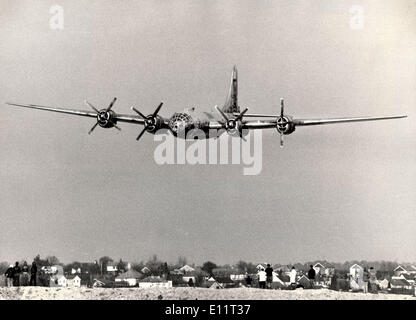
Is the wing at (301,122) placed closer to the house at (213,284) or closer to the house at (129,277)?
the house at (213,284)

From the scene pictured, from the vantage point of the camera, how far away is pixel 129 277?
54.9m

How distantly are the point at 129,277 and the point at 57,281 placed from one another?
291 inches

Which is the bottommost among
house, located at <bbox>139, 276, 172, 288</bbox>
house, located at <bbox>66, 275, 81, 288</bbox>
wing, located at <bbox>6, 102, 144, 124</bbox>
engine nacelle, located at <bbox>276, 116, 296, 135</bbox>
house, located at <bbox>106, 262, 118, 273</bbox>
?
house, located at <bbox>139, 276, 172, 288</bbox>

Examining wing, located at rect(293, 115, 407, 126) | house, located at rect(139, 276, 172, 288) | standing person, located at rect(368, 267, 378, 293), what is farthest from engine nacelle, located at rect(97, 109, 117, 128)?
standing person, located at rect(368, 267, 378, 293)

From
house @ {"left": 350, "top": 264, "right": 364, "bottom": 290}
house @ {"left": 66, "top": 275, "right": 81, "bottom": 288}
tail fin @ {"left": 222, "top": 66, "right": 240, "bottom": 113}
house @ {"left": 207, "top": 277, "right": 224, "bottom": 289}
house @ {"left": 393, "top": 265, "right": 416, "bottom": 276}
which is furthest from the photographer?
tail fin @ {"left": 222, "top": 66, "right": 240, "bottom": 113}

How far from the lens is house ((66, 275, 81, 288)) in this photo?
4753 cm

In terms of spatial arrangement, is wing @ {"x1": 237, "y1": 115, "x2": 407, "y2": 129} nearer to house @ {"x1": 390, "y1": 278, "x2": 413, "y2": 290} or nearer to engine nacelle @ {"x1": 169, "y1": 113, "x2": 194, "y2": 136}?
engine nacelle @ {"x1": 169, "y1": 113, "x2": 194, "y2": 136}

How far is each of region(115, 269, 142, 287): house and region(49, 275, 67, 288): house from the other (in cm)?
470

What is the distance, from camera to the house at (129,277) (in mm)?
53509

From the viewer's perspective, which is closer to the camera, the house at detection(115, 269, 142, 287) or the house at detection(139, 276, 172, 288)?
the house at detection(139, 276, 172, 288)

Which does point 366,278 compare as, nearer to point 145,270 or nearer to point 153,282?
point 153,282

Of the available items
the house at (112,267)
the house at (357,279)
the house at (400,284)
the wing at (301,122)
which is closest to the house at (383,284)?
the house at (400,284)

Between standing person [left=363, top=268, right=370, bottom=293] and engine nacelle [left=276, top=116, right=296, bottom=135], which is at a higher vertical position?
engine nacelle [left=276, top=116, right=296, bottom=135]
